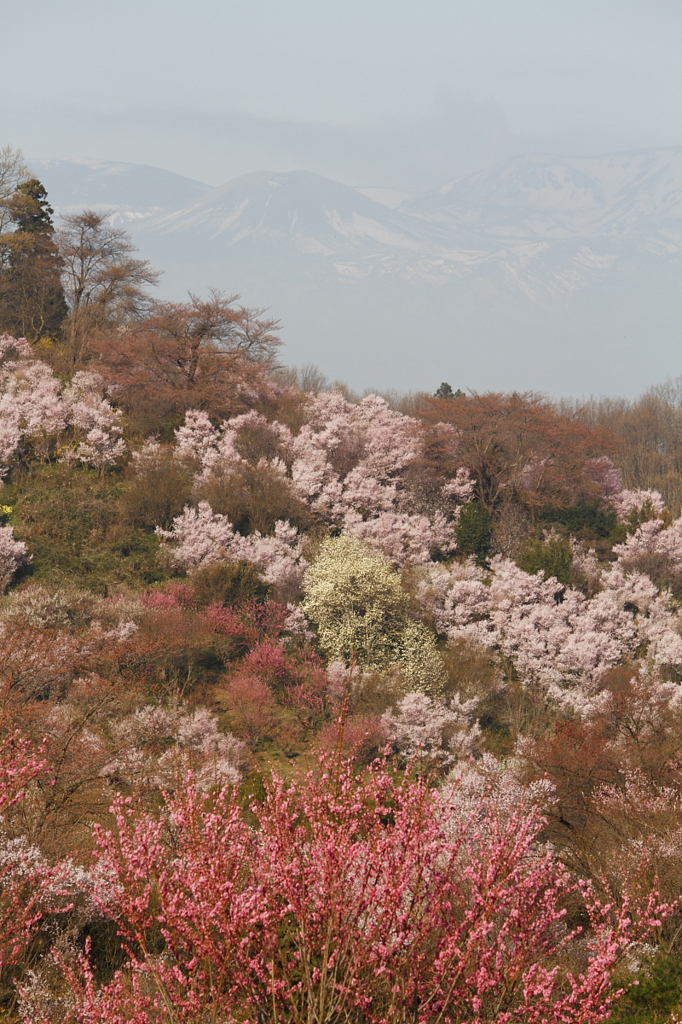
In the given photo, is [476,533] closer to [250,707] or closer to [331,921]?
[250,707]

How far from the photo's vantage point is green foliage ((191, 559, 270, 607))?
28781 millimetres

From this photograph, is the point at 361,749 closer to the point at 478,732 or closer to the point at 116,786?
the point at 478,732

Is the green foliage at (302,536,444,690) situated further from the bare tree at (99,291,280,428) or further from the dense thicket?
the bare tree at (99,291,280,428)

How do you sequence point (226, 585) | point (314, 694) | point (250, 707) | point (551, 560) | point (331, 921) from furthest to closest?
point (551, 560), point (226, 585), point (314, 694), point (250, 707), point (331, 921)

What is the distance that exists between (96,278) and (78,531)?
64.9ft

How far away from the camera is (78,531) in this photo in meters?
32.1

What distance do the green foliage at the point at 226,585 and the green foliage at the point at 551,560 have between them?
10215 millimetres

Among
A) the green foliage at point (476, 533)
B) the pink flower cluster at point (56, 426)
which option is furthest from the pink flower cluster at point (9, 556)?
the green foliage at point (476, 533)

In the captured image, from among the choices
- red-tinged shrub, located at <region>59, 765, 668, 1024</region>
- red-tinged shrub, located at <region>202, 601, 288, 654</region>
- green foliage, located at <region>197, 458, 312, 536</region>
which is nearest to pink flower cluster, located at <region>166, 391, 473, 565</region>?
green foliage, located at <region>197, 458, 312, 536</region>

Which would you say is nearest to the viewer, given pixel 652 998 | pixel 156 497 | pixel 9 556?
pixel 652 998

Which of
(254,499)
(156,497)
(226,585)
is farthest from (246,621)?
(156,497)

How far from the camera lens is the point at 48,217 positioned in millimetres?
48125

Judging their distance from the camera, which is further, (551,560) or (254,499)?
(254,499)

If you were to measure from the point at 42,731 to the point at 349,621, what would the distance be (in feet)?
42.4
